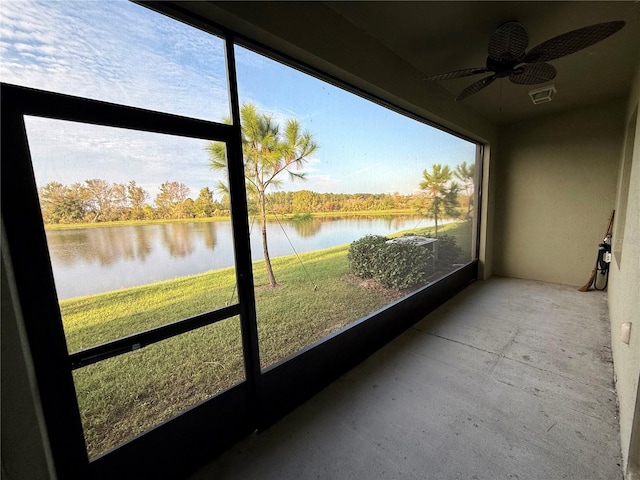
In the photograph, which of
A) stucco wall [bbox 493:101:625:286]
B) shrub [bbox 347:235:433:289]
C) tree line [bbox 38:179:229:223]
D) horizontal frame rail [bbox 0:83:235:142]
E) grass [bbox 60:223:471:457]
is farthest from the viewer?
stucco wall [bbox 493:101:625:286]

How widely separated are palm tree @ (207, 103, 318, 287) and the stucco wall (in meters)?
4.12

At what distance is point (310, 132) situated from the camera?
2.73m

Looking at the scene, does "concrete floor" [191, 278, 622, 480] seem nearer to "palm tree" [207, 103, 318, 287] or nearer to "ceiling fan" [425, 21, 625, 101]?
"palm tree" [207, 103, 318, 287]

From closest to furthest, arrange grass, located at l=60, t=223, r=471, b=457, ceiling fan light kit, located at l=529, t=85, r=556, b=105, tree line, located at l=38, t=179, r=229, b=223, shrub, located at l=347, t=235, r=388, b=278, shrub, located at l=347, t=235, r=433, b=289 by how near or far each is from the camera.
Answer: tree line, located at l=38, t=179, r=229, b=223
grass, located at l=60, t=223, r=471, b=457
ceiling fan light kit, located at l=529, t=85, r=556, b=105
shrub, located at l=347, t=235, r=388, b=278
shrub, located at l=347, t=235, r=433, b=289

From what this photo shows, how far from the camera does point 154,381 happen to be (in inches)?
58.1

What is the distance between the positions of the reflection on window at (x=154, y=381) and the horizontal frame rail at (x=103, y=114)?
1109 mm

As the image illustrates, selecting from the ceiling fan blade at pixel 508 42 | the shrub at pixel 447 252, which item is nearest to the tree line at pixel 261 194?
the shrub at pixel 447 252

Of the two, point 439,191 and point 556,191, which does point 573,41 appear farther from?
point 556,191

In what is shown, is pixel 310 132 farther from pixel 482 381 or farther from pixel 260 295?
pixel 482 381

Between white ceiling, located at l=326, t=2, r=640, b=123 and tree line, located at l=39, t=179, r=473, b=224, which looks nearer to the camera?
tree line, located at l=39, t=179, r=473, b=224

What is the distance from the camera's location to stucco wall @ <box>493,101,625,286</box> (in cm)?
398

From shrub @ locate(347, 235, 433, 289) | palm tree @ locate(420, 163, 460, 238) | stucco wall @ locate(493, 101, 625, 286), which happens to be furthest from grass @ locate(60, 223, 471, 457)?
stucco wall @ locate(493, 101, 625, 286)

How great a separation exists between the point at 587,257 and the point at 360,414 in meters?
4.80

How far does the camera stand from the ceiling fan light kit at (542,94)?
3.20 meters
